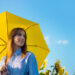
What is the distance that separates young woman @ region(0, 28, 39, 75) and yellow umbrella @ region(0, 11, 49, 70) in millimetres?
432

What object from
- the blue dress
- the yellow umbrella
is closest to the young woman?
the blue dress

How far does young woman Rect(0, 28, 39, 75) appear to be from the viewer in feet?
10.4

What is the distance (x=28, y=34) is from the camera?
398 cm

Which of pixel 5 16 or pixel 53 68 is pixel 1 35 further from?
pixel 53 68

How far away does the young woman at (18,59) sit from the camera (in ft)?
10.4

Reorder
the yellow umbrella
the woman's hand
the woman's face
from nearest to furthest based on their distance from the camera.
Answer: the woman's hand
the woman's face
the yellow umbrella

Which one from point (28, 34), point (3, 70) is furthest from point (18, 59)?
point (28, 34)

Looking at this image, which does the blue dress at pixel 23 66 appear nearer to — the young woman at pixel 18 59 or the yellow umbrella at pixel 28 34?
the young woman at pixel 18 59

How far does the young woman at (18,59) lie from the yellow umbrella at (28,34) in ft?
1.42

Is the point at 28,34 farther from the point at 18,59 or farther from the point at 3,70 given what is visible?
the point at 3,70

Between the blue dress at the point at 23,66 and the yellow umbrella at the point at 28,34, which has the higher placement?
the yellow umbrella at the point at 28,34

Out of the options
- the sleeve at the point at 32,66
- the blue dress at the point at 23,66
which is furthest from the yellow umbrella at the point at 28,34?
the sleeve at the point at 32,66

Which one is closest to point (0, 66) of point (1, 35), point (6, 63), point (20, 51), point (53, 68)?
point (6, 63)

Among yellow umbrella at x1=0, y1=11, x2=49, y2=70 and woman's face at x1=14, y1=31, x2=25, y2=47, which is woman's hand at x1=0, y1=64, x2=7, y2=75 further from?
yellow umbrella at x1=0, y1=11, x2=49, y2=70
